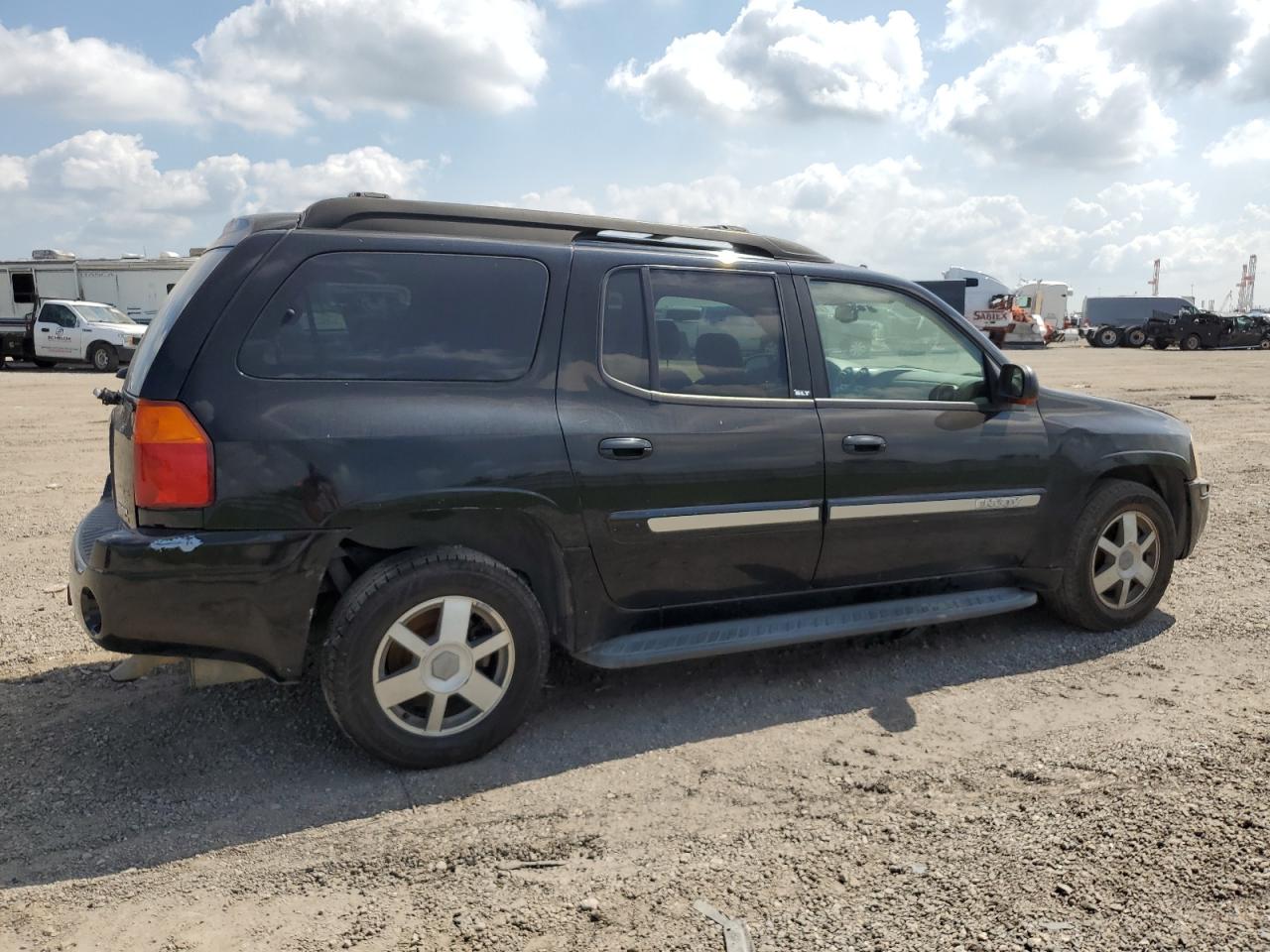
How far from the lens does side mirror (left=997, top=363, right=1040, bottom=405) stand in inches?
167

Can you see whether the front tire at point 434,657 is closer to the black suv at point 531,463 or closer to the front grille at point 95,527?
the black suv at point 531,463

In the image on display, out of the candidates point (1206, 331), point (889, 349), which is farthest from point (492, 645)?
point (1206, 331)

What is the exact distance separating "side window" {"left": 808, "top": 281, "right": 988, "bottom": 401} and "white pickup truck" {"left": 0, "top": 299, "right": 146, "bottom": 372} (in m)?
22.4

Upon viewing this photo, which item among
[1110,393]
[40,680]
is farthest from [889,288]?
[1110,393]

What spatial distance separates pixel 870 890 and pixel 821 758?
808 millimetres

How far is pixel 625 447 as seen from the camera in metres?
3.48

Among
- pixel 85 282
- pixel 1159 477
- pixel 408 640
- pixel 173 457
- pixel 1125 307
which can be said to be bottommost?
pixel 408 640

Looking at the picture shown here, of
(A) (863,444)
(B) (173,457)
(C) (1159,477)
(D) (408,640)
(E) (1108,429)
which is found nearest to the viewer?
(B) (173,457)

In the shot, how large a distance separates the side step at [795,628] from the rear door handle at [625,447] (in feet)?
2.29

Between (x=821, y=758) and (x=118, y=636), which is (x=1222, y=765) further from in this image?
(x=118, y=636)

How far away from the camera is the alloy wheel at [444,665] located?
3191mm

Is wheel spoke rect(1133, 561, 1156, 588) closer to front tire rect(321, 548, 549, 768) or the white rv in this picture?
front tire rect(321, 548, 549, 768)

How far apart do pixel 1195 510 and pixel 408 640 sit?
393 cm

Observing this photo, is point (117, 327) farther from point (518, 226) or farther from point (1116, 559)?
point (1116, 559)
